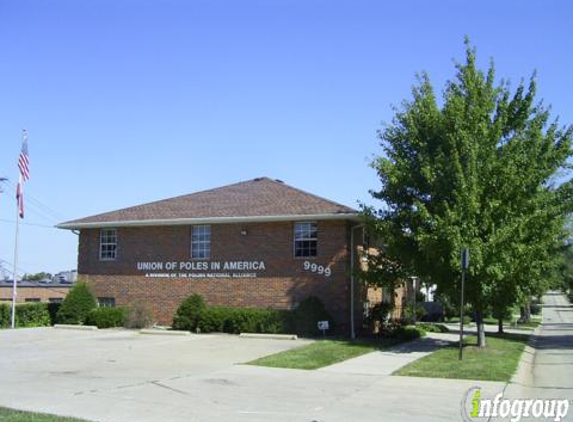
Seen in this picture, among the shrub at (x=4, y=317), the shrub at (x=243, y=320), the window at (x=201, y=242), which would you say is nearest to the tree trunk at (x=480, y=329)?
the shrub at (x=243, y=320)

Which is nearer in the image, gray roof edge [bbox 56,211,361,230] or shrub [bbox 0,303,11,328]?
gray roof edge [bbox 56,211,361,230]

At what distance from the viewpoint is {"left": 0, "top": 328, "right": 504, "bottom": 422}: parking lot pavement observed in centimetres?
1016

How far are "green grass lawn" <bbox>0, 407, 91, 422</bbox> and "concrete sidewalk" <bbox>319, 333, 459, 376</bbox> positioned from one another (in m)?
7.39

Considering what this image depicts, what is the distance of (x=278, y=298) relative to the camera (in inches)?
1038

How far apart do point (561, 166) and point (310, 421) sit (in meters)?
15.5

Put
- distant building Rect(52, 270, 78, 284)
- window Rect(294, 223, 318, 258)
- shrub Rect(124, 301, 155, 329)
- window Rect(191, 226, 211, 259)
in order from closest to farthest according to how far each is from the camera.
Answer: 1. window Rect(294, 223, 318, 258)
2. shrub Rect(124, 301, 155, 329)
3. window Rect(191, 226, 211, 259)
4. distant building Rect(52, 270, 78, 284)

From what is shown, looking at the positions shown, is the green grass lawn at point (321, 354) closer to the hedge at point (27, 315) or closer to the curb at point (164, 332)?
the curb at point (164, 332)

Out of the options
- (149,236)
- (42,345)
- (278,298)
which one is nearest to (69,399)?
(42,345)

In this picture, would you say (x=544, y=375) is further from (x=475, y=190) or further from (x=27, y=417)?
(x=27, y=417)

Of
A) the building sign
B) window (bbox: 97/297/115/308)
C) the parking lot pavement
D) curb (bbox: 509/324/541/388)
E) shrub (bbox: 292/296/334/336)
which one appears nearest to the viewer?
the parking lot pavement

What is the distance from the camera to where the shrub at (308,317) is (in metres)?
24.3

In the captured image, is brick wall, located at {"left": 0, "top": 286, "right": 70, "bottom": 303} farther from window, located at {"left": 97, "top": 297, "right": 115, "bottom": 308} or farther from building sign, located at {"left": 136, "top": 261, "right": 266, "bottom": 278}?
building sign, located at {"left": 136, "top": 261, "right": 266, "bottom": 278}

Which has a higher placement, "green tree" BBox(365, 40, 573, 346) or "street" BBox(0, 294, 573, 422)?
"green tree" BBox(365, 40, 573, 346)

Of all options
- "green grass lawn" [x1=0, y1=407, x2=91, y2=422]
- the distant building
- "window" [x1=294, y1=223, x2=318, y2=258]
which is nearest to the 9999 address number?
"window" [x1=294, y1=223, x2=318, y2=258]
